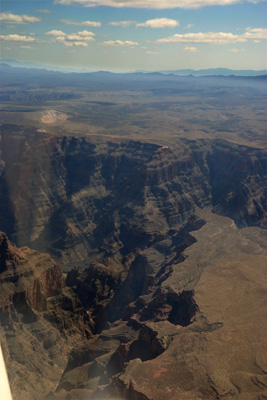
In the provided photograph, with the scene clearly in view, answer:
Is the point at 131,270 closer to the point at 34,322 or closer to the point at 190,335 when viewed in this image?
the point at 34,322

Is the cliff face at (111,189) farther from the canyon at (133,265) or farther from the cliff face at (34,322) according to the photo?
the cliff face at (34,322)

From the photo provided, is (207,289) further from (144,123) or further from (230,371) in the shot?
(144,123)

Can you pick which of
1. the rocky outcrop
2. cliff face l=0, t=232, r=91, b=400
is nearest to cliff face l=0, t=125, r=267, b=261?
the rocky outcrop

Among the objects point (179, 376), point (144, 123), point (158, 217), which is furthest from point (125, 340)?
point (144, 123)

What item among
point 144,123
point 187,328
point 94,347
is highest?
point 144,123

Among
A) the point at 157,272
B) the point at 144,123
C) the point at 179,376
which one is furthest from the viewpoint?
the point at 144,123

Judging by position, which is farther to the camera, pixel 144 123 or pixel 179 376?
pixel 144 123

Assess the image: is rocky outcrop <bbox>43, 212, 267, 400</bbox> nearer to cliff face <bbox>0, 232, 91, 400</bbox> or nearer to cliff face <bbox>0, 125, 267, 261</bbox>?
cliff face <bbox>0, 232, 91, 400</bbox>

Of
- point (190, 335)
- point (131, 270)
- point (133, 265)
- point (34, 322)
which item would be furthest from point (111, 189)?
point (190, 335)
